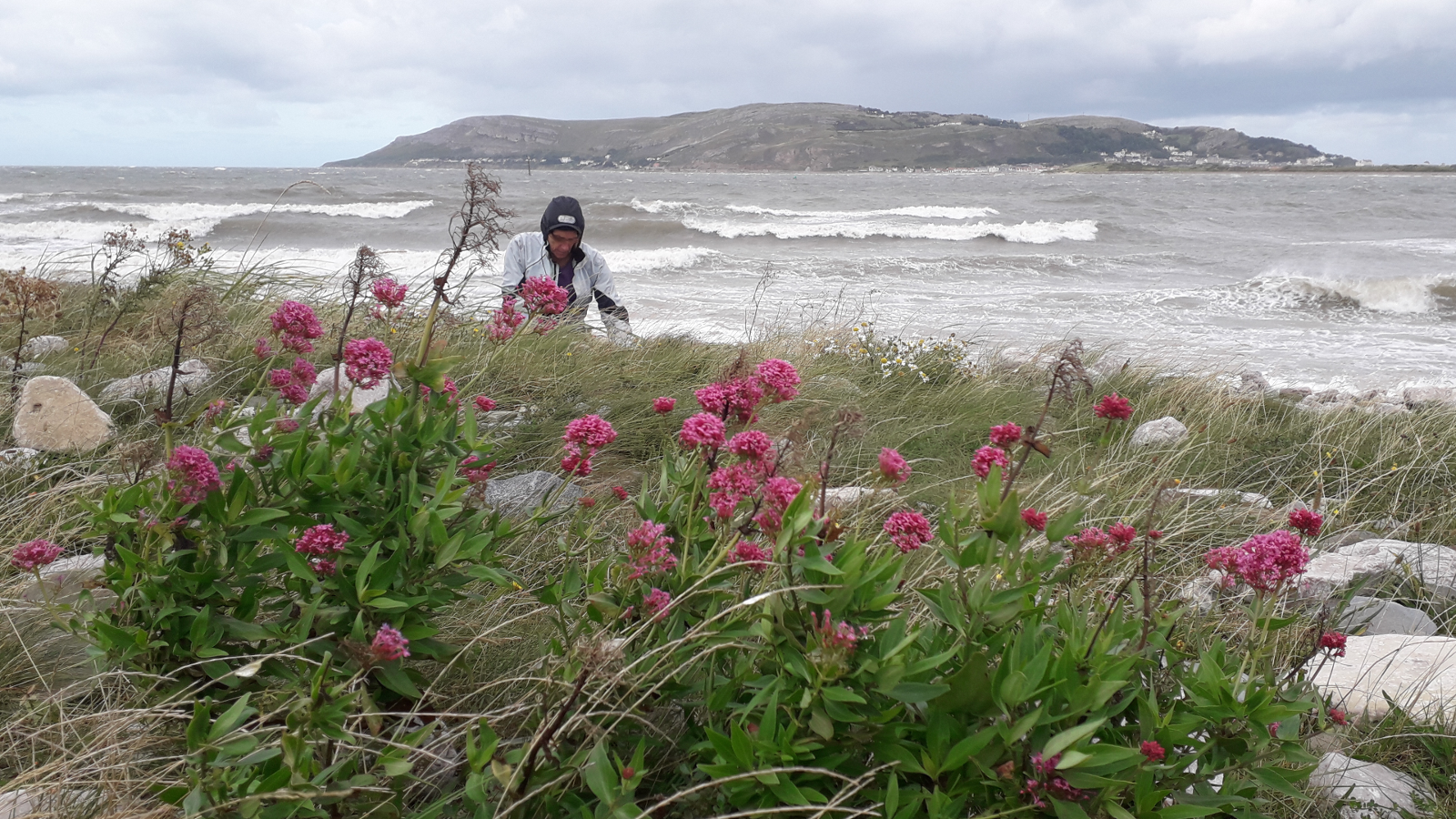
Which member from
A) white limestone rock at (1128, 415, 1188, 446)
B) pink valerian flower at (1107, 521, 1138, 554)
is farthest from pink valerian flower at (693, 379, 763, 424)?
white limestone rock at (1128, 415, 1188, 446)

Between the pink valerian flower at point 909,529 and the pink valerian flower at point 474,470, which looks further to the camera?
the pink valerian flower at point 474,470

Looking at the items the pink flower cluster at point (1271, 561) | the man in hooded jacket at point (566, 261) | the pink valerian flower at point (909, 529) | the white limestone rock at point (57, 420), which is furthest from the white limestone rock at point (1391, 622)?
the white limestone rock at point (57, 420)

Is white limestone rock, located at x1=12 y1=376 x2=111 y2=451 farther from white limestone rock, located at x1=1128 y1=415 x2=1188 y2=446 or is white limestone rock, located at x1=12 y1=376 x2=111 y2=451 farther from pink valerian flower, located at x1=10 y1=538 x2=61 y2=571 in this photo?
white limestone rock, located at x1=1128 y1=415 x2=1188 y2=446

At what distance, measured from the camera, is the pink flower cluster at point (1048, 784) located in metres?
1.24

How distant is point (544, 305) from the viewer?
2113 millimetres

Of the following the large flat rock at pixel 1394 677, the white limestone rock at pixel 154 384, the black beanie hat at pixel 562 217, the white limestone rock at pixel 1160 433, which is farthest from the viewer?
the black beanie hat at pixel 562 217

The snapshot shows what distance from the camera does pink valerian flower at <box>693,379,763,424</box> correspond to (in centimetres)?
154

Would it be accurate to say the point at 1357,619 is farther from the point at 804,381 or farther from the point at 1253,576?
the point at 804,381

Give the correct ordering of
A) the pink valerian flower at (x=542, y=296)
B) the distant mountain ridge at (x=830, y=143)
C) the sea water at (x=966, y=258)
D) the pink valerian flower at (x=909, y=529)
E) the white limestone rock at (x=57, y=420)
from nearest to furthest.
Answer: the pink valerian flower at (x=909, y=529), the pink valerian flower at (x=542, y=296), the white limestone rock at (x=57, y=420), the sea water at (x=966, y=258), the distant mountain ridge at (x=830, y=143)

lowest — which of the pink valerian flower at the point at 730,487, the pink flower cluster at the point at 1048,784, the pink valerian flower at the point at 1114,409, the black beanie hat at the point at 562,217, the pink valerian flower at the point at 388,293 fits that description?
the pink flower cluster at the point at 1048,784

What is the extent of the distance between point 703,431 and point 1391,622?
2.85m

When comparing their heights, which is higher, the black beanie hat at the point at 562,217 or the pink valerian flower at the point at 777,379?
the black beanie hat at the point at 562,217

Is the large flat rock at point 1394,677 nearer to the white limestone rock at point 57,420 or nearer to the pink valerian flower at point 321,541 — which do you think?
the pink valerian flower at point 321,541

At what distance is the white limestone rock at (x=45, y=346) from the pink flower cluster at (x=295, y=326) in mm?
3521
